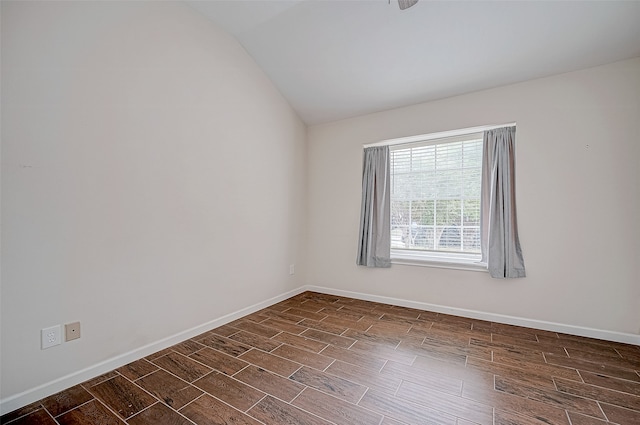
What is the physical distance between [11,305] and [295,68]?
315 centimetres

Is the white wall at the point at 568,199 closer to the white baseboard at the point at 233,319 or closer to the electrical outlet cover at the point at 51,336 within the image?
the white baseboard at the point at 233,319

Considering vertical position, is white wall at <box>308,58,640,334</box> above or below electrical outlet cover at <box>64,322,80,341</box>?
above

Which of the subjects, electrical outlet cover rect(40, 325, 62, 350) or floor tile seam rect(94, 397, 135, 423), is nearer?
floor tile seam rect(94, 397, 135, 423)

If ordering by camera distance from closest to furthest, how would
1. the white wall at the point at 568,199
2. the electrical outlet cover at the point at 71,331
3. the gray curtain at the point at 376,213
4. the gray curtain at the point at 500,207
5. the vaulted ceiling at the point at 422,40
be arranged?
the electrical outlet cover at the point at 71,331, the vaulted ceiling at the point at 422,40, the white wall at the point at 568,199, the gray curtain at the point at 500,207, the gray curtain at the point at 376,213

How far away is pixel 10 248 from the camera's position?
5.23 ft

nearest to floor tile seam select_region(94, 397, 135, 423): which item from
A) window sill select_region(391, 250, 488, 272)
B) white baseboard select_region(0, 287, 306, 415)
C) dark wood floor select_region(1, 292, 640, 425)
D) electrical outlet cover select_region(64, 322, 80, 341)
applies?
dark wood floor select_region(1, 292, 640, 425)

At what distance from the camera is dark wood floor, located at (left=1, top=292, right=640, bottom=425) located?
1.56m

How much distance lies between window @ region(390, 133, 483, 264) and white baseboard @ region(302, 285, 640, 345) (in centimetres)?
55

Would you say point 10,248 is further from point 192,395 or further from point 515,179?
point 515,179

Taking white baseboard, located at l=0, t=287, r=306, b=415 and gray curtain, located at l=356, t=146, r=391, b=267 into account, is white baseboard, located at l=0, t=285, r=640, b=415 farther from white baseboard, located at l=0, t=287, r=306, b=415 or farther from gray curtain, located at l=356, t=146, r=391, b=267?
gray curtain, located at l=356, t=146, r=391, b=267

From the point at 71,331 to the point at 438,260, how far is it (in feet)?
11.0

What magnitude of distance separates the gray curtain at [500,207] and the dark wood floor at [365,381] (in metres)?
0.64

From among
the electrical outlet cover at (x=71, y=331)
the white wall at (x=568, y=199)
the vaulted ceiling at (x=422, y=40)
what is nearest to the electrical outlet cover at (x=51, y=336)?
the electrical outlet cover at (x=71, y=331)

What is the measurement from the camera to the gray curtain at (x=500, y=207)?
Answer: 287 cm
